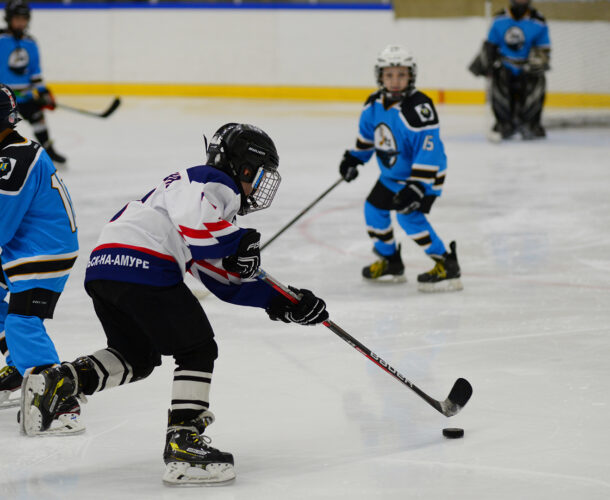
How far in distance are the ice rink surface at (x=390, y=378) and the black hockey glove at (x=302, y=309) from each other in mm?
336

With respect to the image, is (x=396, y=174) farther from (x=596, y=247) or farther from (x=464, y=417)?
(x=464, y=417)

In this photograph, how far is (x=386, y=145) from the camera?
182 inches

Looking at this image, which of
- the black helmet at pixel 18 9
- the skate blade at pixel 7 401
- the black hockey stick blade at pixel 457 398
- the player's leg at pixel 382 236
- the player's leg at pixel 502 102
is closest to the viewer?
the black hockey stick blade at pixel 457 398

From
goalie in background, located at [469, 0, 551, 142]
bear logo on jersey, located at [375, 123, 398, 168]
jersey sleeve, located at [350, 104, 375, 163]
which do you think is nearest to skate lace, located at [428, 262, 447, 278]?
bear logo on jersey, located at [375, 123, 398, 168]

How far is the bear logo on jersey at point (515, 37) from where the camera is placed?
977 cm

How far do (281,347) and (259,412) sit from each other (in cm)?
70

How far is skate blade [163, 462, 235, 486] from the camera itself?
8.30 feet

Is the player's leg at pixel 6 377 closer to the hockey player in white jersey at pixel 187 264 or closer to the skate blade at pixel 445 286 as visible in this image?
the hockey player in white jersey at pixel 187 264

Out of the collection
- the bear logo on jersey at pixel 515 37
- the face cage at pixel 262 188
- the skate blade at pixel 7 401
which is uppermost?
the face cage at pixel 262 188

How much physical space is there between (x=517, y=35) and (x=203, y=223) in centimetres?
782

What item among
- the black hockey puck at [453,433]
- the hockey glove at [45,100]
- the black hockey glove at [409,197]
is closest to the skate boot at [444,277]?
the black hockey glove at [409,197]

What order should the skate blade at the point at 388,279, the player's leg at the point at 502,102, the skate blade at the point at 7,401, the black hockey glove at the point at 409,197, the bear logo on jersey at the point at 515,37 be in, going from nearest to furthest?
the skate blade at the point at 7,401 → the black hockey glove at the point at 409,197 → the skate blade at the point at 388,279 → the bear logo on jersey at the point at 515,37 → the player's leg at the point at 502,102

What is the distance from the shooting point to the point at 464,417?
9.93ft

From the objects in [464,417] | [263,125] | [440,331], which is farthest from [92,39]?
[464,417]
